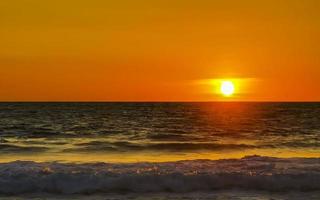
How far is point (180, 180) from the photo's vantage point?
51.2 feet

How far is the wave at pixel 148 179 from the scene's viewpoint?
15242mm

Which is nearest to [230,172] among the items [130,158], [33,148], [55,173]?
[55,173]

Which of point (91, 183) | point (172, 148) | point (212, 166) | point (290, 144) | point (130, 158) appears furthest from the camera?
point (290, 144)

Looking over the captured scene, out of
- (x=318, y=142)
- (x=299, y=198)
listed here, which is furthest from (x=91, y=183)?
(x=318, y=142)

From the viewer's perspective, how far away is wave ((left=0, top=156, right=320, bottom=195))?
15.2 meters

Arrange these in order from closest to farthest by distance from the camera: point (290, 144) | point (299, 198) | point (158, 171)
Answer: point (299, 198) < point (158, 171) < point (290, 144)

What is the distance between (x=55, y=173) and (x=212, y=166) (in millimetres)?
5536

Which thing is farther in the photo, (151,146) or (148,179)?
(151,146)

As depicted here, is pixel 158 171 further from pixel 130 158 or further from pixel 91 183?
pixel 130 158

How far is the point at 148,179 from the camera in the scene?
1576 cm

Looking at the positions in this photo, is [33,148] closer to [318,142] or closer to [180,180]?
[180,180]

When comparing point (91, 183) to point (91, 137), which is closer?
point (91, 183)

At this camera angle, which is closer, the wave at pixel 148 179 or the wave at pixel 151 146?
the wave at pixel 148 179

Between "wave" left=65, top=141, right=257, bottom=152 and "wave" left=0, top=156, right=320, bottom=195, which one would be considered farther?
"wave" left=65, top=141, right=257, bottom=152
